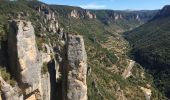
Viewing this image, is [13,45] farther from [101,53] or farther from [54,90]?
[101,53]

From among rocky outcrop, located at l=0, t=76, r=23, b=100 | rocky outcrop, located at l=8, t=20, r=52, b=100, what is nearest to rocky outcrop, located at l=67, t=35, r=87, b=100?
rocky outcrop, located at l=8, t=20, r=52, b=100

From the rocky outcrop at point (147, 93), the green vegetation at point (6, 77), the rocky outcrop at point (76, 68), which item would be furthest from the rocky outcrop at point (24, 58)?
the rocky outcrop at point (147, 93)

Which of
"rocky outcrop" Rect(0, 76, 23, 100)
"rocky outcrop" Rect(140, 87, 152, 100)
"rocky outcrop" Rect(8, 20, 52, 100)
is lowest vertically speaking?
"rocky outcrop" Rect(140, 87, 152, 100)

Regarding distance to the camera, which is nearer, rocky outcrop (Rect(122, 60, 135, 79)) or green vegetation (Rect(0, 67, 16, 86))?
green vegetation (Rect(0, 67, 16, 86))

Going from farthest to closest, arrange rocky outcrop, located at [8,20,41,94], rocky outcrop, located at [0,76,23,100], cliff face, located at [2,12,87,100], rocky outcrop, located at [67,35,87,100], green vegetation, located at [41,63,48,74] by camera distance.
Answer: green vegetation, located at [41,63,48,74], rocky outcrop, located at [67,35,87,100], cliff face, located at [2,12,87,100], rocky outcrop, located at [8,20,41,94], rocky outcrop, located at [0,76,23,100]

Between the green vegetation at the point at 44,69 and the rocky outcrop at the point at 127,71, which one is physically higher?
the green vegetation at the point at 44,69

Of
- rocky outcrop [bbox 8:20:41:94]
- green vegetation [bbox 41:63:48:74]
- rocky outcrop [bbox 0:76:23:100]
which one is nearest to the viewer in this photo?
rocky outcrop [bbox 0:76:23:100]

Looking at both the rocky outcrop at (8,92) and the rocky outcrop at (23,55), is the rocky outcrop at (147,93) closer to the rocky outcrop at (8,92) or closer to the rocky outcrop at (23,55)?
the rocky outcrop at (23,55)

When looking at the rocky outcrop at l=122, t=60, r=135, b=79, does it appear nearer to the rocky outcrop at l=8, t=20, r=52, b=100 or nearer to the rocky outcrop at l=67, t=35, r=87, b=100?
the rocky outcrop at l=67, t=35, r=87, b=100
